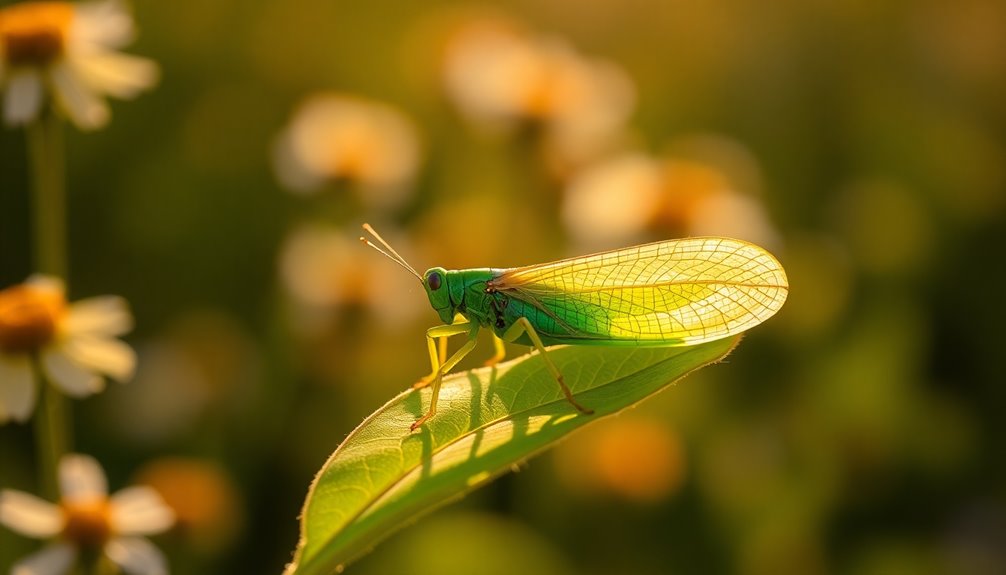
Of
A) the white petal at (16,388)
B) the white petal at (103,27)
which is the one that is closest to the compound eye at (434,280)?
the white petal at (16,388)

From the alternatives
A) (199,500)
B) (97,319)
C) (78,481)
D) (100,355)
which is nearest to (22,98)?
(97,319)

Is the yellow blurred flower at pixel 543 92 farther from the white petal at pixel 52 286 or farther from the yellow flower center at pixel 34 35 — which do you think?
the white petal at pixel 52 286

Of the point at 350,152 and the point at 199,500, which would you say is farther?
the point at 350,152

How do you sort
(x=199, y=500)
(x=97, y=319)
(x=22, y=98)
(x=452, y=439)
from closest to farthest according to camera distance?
1. (x=452, y=439)
2. (x=97, y=319)
3. (x=22, y=98)
4. (x=199, y=500)

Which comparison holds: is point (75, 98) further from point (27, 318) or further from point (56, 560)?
point (56, 560)

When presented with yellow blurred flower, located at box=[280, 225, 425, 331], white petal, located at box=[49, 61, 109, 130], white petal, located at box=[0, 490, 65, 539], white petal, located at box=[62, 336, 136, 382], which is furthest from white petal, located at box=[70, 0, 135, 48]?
white petal, located at box=[0, 490, 65, 539]

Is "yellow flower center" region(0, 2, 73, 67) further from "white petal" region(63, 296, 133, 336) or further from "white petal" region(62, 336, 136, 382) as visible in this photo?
"white petal" region(62, 336, 136, 382)

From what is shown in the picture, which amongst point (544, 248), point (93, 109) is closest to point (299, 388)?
point (544, 248)
